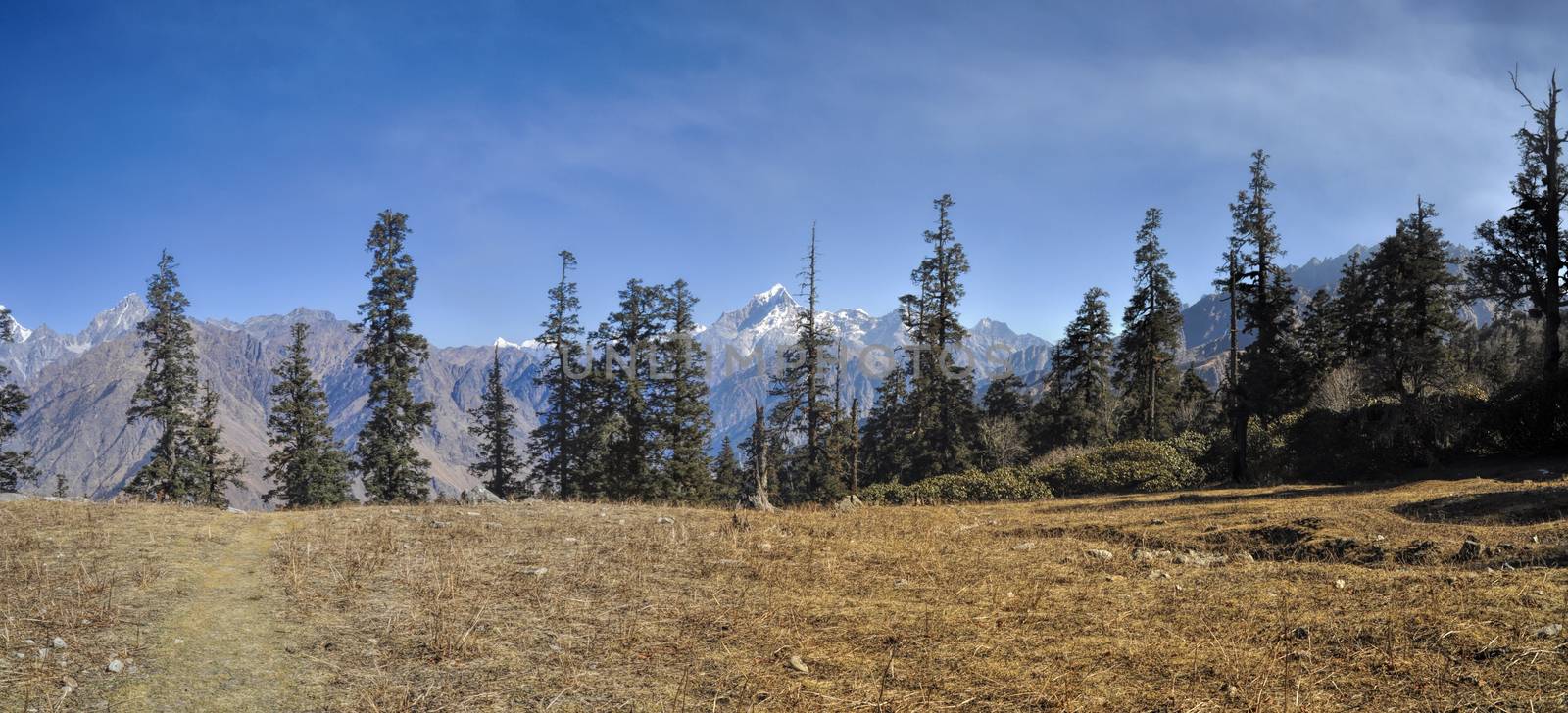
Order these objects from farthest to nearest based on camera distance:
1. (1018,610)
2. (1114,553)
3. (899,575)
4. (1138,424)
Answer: (1138,424) < (1114,553) < (899,575) < (1018,610)

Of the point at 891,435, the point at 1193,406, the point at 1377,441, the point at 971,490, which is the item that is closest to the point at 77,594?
the point at 971,490

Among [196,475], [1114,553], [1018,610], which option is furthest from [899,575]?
[196,475]

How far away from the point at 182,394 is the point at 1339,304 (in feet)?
205

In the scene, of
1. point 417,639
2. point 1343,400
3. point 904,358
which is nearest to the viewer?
point 417,639

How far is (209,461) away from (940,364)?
40.6 m

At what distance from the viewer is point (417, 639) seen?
20.1 feet

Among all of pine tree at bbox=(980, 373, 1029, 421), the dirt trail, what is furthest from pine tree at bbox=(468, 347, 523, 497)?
the dirt trail

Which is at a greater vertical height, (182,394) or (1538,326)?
(1538,326)

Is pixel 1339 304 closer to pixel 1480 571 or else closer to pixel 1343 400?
pixel 1343 400

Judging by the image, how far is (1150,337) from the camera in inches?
1556

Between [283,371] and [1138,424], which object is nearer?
[283,371]

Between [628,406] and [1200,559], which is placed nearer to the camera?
[1200,559]

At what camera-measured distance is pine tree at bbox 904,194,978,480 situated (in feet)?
139

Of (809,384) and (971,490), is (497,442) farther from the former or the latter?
(971,490)
